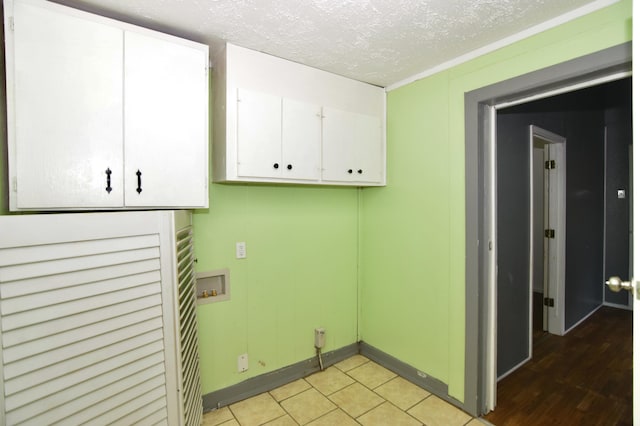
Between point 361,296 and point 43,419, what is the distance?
Result: 88.1 inches

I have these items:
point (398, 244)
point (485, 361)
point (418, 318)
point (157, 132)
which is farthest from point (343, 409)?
point (157, 132)

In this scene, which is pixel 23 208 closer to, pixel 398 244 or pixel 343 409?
pixel 343 409

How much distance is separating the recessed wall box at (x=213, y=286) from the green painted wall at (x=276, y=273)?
38 mm

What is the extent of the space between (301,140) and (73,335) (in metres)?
1.55

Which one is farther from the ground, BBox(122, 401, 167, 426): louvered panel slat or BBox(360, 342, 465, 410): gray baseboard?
BBox(122, 401, 167, 426): louvered panel slat

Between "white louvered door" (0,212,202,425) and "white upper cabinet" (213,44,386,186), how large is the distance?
2.39 ft

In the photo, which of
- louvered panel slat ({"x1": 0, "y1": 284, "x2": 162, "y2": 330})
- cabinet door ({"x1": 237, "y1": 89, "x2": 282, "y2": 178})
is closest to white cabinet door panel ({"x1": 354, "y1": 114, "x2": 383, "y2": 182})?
cabinet door ({"x1": 237, "y1": 89, "x2": 282, "y2": 178})

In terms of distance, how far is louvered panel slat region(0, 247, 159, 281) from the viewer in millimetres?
1033

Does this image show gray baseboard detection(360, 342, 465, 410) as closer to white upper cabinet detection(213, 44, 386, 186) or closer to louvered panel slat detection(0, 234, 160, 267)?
white upper cabinet detection(213, 44, 386, 186)

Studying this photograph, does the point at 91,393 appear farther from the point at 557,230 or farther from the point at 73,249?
the point at 557,230

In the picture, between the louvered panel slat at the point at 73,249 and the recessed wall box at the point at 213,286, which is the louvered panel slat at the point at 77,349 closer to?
the louvered panel slat at the point at 73,249

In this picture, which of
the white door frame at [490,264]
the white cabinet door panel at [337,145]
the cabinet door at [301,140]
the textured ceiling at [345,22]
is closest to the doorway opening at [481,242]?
the white door frame at [490,264]

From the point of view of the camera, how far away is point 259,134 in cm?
196

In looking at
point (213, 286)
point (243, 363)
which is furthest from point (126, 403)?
point (243, 363)
